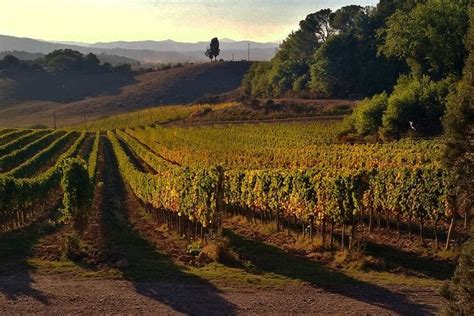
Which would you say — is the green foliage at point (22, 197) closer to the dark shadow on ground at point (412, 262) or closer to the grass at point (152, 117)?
the dark shadow on ground at point (412, 262)

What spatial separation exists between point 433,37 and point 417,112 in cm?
1178

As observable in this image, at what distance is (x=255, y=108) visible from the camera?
110 meters

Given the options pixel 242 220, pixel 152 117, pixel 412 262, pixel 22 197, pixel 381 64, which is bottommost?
pixel 242 220

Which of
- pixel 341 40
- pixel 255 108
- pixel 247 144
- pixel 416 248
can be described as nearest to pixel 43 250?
pixel 416 248

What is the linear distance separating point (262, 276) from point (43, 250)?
36.1 ft

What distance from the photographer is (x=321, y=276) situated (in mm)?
20203

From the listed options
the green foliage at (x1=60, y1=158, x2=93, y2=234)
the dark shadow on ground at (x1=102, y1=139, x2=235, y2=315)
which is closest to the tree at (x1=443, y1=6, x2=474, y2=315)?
the dark shadow on ground at (x1=102, y1=139, x2=235, y2=315)

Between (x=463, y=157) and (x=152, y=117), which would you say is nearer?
(x=463, y=157)

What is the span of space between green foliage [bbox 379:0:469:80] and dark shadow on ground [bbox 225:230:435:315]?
2188 inches

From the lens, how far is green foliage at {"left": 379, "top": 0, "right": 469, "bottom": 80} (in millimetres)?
71000

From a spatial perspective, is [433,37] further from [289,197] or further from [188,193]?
[188,193]

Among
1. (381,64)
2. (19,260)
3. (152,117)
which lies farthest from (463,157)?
(152,117)

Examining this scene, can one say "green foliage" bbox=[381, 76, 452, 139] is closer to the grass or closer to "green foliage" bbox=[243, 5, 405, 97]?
"green foliage" bbox=[243, 5, 405, 97]

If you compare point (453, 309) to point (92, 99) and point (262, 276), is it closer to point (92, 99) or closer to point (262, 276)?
point (262, 276)
